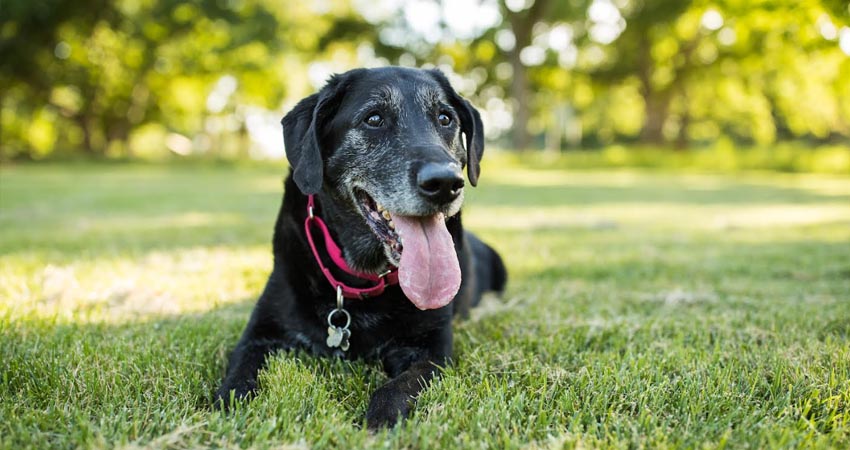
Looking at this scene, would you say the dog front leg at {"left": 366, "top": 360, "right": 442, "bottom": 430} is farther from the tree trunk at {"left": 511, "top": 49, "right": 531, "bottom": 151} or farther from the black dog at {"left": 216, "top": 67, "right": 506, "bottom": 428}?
the tree trunk at {"left": 511, "top": 49, "right": 531, "bottom": 151}

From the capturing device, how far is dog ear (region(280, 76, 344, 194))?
2.95m

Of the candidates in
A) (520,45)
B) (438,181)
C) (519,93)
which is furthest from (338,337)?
Result: (520,45)

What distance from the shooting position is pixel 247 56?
3909 cm

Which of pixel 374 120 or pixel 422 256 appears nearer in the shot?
pixel 422 256

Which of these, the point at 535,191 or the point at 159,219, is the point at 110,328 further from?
the point at 535,191

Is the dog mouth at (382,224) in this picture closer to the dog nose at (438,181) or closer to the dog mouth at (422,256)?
the dog mouth at (422,256)

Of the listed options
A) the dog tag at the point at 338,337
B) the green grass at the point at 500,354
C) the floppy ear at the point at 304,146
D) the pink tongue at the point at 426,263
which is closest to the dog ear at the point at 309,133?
the floppy ear at the point at 304,146

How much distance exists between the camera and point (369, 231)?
9.93 ft

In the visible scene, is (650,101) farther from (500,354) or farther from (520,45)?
(500,354)

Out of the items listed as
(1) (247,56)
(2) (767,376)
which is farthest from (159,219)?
(1) (247,56)

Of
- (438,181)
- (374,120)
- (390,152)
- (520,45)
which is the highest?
(520,45)

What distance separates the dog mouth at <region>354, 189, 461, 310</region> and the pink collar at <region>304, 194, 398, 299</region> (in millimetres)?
205

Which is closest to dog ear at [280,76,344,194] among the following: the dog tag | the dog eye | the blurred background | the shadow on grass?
the dog eye

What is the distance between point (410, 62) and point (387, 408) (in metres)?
38.6
